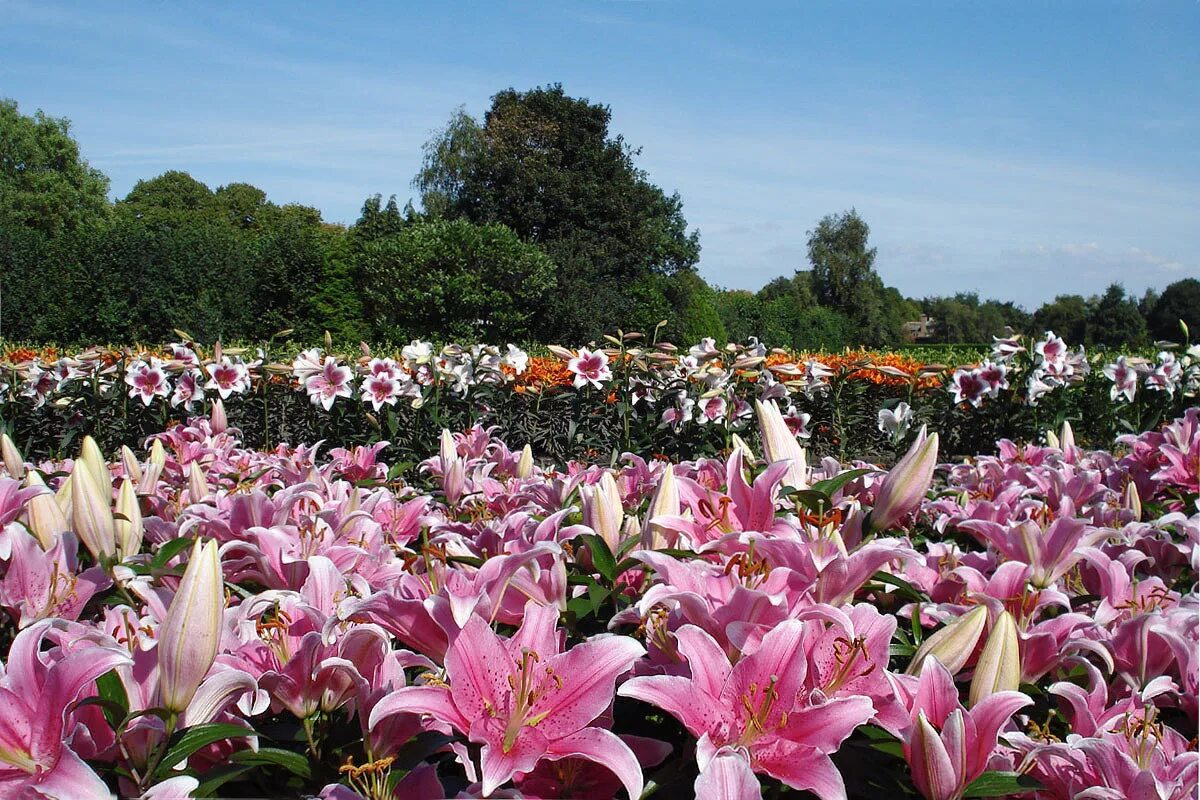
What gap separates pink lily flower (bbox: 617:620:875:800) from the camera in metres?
0.79

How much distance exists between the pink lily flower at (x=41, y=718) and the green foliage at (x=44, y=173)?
36.4 m

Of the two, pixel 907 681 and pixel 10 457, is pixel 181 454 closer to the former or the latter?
pixel 10 457

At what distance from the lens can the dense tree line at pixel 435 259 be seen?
16688mm

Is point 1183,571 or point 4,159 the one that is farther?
point 4,159

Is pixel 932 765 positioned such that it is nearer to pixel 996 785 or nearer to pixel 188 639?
pixel 996 785

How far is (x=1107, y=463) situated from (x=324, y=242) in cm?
1767

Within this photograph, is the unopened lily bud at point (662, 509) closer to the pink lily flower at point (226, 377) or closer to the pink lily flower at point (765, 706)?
the pink lily flower at point (765, 706)

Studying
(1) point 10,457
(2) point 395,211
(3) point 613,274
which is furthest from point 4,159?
(1) point 10,457

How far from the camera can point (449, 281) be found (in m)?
16.3

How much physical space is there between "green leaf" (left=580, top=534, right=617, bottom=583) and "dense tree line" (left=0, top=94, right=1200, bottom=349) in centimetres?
473

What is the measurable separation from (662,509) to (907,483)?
0.33 meters

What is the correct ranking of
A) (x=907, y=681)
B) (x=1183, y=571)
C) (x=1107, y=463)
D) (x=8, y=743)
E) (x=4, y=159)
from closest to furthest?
(x=8, y=743) → (x=907, y=681) → (x=1183, y=571) → (x=1107, y=463) → (x=4, y=159)

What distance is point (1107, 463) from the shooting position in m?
2.24

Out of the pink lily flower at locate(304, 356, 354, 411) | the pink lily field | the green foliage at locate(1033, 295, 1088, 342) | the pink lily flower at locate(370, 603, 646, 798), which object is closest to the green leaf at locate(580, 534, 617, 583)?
the pink lily field
